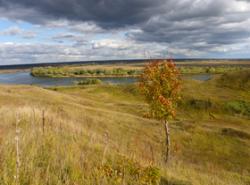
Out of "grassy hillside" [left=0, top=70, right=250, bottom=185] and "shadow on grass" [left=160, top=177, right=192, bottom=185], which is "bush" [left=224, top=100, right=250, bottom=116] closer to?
"grassy hillside" [left=0, top=70, right=250, bottom=185]

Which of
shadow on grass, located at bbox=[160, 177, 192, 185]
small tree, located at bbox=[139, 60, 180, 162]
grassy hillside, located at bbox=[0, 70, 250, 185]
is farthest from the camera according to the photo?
small tree, located at bbox=[139, 60, 180, 162]

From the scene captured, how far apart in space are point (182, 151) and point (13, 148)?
25.0m

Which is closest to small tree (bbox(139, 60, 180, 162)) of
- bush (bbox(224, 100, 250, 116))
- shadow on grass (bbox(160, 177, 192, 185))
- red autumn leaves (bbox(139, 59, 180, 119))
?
red autumn leaves (bbox(139, 59, 180, 119))

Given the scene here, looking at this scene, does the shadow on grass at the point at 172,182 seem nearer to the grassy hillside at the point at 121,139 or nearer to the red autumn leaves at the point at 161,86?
the grassy hillside at the point at 121,139

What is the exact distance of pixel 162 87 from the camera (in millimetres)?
25828

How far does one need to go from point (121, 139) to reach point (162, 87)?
11389mm

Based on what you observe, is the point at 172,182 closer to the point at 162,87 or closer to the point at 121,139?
the point at 121,139

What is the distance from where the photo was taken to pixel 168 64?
2605 cm

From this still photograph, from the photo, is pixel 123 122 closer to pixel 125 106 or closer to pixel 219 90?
pixel 125 106

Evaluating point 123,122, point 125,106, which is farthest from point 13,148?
point 125,106

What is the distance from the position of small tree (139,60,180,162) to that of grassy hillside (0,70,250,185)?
9.79 feet

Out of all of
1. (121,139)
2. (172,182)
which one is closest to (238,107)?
(121,139)

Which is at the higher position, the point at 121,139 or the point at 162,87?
the point at 162,87

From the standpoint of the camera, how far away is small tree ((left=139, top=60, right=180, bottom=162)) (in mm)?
25609
